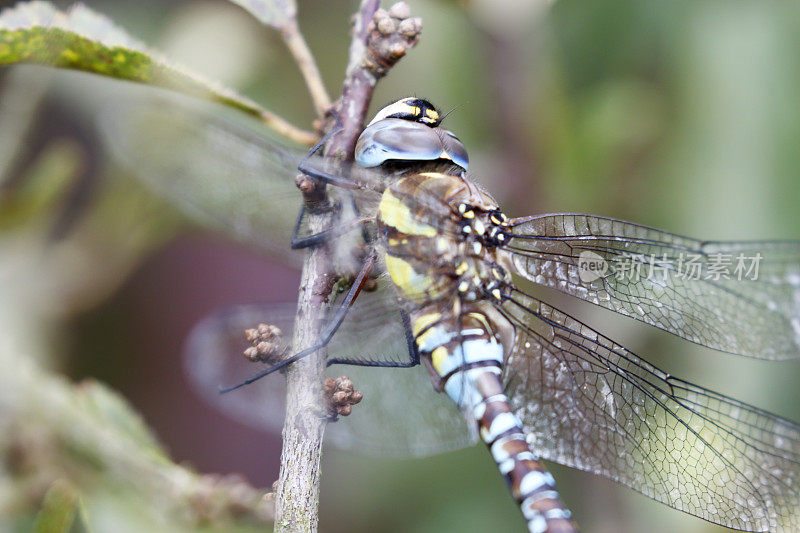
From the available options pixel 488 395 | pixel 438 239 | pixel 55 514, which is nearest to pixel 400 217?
pixel 438 239

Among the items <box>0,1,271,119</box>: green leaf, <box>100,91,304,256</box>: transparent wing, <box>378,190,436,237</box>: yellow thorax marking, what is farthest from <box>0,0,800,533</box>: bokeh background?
<box>378,190,436,237</box>: yellow thorax marking

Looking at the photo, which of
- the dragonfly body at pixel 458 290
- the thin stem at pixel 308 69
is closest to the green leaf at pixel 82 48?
the thin stem at pixel 308 69

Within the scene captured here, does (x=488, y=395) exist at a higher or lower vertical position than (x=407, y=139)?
lower

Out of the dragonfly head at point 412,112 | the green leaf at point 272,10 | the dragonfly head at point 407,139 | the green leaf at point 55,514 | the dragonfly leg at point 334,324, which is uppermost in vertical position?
the green leaf at point 272,10

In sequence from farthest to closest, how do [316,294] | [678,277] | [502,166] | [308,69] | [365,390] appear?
1. [502,166]
2. [365,390]
3. [678,277]
4. [308,69]
5. [316,294]

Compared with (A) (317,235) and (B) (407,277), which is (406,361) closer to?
(B) (407,277)

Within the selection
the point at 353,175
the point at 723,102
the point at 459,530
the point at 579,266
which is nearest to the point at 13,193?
the point at 353,175

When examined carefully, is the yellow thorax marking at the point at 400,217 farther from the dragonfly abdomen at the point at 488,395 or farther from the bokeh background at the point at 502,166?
the bokeh background at the point at 502,166

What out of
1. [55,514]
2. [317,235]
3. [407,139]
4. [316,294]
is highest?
[407,139]
